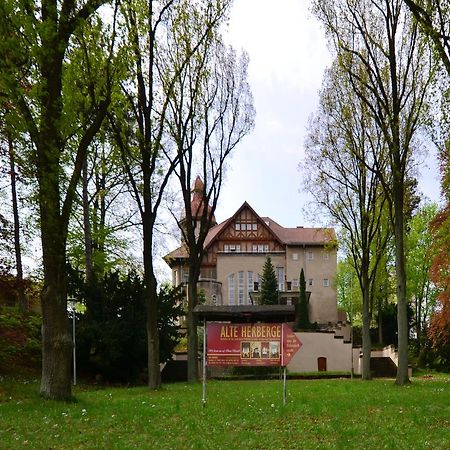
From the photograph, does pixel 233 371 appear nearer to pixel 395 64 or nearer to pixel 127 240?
pixel 127 240

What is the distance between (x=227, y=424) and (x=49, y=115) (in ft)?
23.0

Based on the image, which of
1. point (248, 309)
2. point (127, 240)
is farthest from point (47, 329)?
point (127, 240)

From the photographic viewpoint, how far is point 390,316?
49.4 m

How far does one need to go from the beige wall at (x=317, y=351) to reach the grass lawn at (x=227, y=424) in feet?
96.8

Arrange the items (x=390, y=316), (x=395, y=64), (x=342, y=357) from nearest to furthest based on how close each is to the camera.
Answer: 1. (x=395, y=64)
2. (x=342, y=357)
3. (x=390, y=316)

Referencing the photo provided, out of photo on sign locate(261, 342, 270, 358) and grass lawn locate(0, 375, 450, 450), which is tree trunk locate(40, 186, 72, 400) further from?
photo on sign locate(261, 342, 270, 358)

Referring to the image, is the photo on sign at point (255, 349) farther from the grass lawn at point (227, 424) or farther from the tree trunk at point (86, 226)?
the tree trunk at point (86, 226)

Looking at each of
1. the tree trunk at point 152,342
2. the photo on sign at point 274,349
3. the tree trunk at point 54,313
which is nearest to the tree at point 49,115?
the tree trunk at point 54,313

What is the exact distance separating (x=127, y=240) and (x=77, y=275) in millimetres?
5081

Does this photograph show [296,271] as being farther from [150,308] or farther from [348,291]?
[150,308]

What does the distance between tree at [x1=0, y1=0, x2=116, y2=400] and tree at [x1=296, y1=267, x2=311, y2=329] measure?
43.9 m

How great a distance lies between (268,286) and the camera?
5778 centimetres

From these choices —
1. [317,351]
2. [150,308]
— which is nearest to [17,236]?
→ [150,308]

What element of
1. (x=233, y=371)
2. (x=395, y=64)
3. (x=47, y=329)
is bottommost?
(x=233, y=371)
